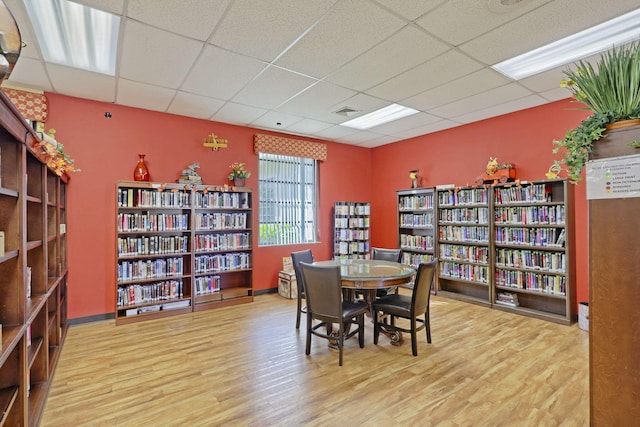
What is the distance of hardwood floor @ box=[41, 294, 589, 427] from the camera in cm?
223

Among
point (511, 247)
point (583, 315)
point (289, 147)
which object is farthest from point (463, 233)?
point (289, 147)

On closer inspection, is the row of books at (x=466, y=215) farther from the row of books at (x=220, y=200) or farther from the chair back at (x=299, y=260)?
the row of books at (x=220, y=200)

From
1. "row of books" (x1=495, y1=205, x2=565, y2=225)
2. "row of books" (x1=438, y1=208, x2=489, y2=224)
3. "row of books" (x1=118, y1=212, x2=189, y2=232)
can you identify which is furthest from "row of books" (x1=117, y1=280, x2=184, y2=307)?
"row of books" (x1=495, y1=205, x2=565, y2=225)

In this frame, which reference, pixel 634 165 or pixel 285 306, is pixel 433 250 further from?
pixel 634 165

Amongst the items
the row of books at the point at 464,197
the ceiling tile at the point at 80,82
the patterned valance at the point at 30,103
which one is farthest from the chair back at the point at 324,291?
the patterned valance at the point at 30,103

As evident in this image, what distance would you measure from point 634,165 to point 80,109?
17.6 ft

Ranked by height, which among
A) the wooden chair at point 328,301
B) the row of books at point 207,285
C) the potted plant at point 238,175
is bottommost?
the row of books at point 207,285

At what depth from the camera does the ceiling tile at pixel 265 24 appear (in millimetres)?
2322

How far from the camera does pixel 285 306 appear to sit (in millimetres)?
4922

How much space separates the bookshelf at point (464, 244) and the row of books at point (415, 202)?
0.22 meters

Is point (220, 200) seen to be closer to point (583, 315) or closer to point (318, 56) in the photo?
point (318, 56)

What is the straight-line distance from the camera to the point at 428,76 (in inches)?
138

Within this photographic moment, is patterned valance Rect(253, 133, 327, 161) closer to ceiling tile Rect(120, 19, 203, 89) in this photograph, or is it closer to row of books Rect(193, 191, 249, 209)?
row of books Rect(193, 191, 249, 209)

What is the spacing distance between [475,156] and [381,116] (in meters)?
1.76
